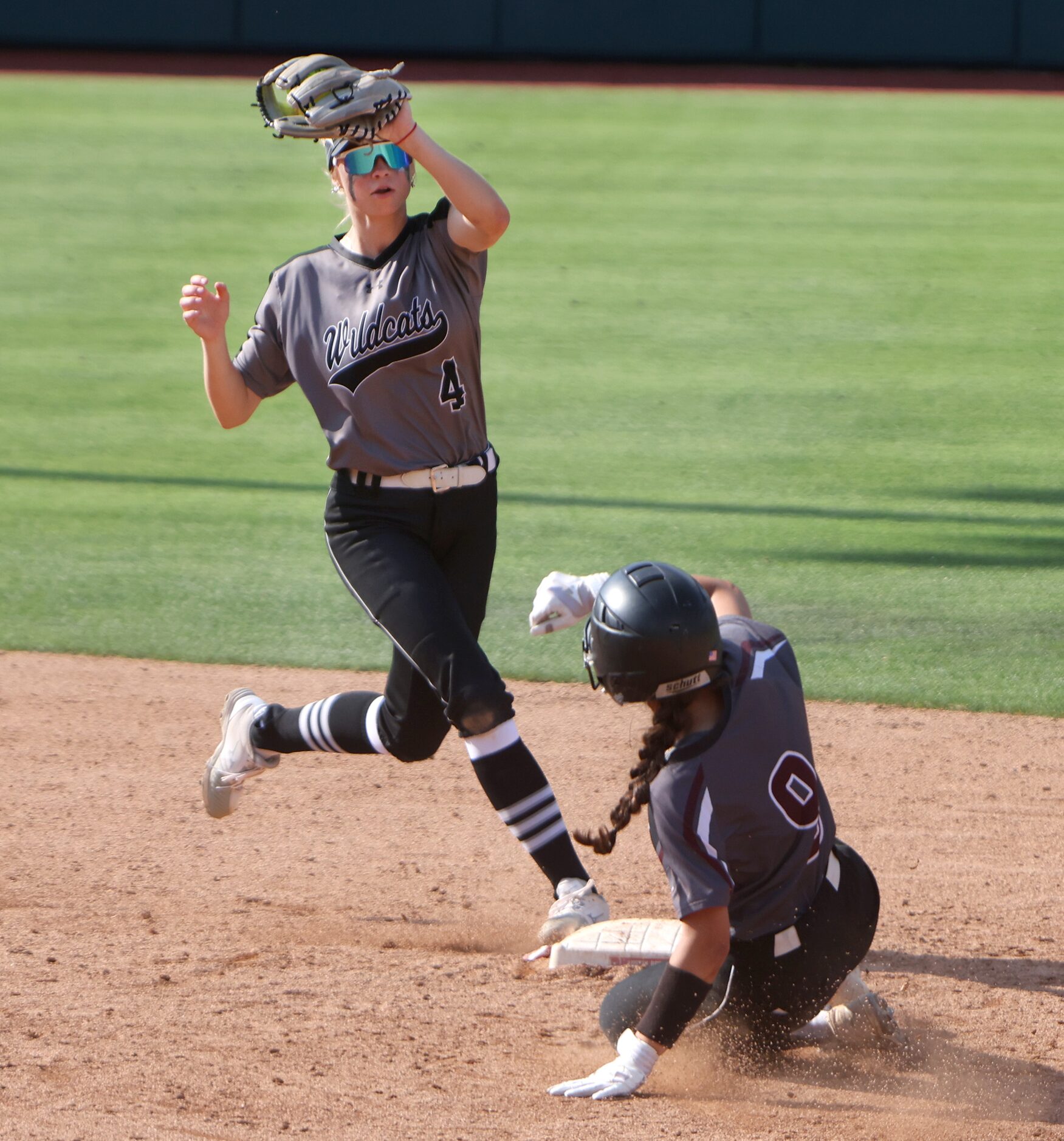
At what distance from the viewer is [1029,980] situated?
399 cm

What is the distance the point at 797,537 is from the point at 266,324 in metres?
4.44

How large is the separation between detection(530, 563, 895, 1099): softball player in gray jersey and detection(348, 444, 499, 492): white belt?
846 millimetres

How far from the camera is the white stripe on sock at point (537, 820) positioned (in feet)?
13.1

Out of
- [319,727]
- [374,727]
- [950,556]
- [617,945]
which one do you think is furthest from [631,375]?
[617,945]

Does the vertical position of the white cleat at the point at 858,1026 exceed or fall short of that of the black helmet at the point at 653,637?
it falls short

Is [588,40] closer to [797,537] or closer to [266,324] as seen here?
[797,537]

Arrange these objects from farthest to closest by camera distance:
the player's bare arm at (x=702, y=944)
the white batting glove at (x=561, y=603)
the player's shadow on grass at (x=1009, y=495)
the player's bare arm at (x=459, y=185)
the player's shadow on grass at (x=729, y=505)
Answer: the player's shadow on grass at (x=1009, y=495)
the player's shadow on grass at (x=729, y=505)
the player's bare arm at (x=459, y=185)
the white batting glove at (x=561, y=603)
the player's bare arm at (x=702, y=944)

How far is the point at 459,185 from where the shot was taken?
392cm

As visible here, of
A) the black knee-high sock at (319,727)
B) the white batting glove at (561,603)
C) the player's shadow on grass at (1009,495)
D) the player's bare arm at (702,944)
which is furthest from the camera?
the player's shadow on grass at (1009,495)

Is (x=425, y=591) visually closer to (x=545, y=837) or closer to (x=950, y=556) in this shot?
(x=545, y=837)

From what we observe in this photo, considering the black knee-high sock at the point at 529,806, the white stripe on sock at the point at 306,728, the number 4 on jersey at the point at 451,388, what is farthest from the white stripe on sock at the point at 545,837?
the number 4 on jersey at the point at 451,388

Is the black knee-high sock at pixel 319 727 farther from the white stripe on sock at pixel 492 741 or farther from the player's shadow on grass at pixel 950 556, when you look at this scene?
the player's shadow on grass at pixel 950 556

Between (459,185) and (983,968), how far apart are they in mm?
2360

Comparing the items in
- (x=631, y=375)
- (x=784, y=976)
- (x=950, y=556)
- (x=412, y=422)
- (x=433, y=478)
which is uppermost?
(x=412, y=422)
